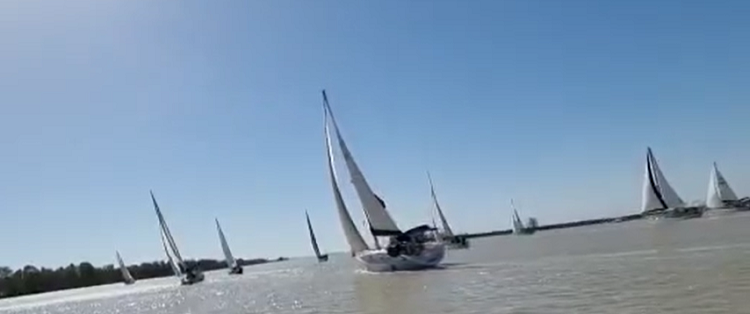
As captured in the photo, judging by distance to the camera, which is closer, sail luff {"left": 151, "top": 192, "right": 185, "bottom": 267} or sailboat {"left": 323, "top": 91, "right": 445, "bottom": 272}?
sailboat {"left": 323, "top": 91, "right": 445, "bottom": 272}

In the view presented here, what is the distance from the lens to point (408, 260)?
150 ft

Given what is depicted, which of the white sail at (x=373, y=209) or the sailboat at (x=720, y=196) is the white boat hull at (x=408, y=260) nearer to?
the white sail at (x=373, y=209)

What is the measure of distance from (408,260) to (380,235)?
4126 mm

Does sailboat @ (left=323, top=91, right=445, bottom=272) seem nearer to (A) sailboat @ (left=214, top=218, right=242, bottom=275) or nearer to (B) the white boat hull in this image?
(B) the white boat hull

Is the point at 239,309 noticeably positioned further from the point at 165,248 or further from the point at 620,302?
the point at 165,248

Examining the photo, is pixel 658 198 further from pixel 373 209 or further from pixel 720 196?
pixel 373 209

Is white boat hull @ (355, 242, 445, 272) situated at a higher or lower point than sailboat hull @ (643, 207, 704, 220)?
lower

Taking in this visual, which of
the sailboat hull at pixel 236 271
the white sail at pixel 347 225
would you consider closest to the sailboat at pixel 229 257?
the sailboat hull at pixel 236 271

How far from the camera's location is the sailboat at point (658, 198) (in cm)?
9525

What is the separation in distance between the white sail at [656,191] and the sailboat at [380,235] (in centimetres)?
5342

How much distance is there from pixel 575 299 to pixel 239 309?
18.5 m

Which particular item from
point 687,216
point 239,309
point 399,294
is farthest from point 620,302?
point 687,216

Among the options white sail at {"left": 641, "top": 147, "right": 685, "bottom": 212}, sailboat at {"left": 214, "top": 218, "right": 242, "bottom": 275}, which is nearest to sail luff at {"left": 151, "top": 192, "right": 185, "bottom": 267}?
sailboat at {"left": 214, "top": 218, "right": 242, "bottom": 275}

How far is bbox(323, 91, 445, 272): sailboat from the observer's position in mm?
45844
